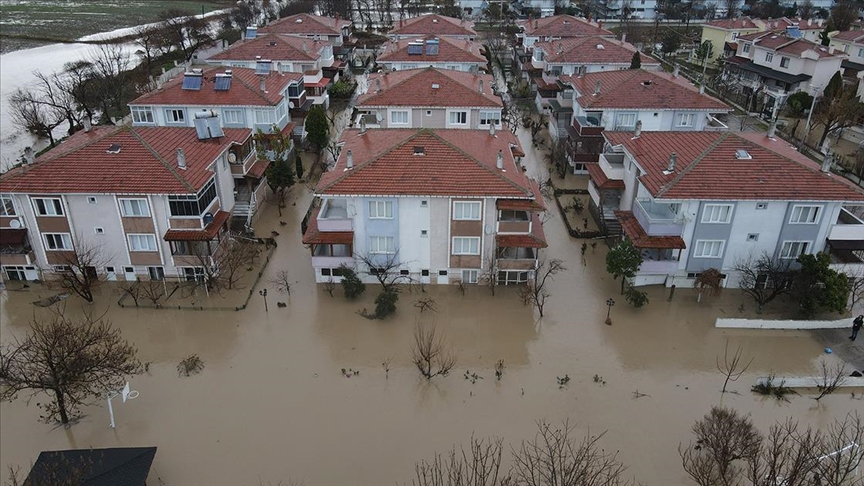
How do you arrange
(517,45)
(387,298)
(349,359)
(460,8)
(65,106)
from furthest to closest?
(460,8) < (517,45) < (65,106) < (387,298) < (349,359)

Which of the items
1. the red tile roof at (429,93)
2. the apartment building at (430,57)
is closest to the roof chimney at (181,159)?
the red tile roof at (429,93)

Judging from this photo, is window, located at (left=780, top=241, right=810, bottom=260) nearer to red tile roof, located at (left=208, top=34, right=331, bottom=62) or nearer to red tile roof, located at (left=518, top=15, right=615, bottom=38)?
red tile roof, located at (left=208, top=34, right=331, bottom=62)

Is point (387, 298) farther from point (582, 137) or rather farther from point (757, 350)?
point (582, 137)

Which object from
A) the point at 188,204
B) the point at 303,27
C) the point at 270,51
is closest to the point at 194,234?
the point at 188,204

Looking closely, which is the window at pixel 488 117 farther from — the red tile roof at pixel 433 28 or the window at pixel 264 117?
the red tile roof at pixel 433 28

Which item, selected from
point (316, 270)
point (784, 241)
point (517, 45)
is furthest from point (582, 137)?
point (517, 45)

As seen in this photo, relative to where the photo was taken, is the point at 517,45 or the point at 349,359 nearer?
the point at 349,359

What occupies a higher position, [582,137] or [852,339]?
[582,137]
